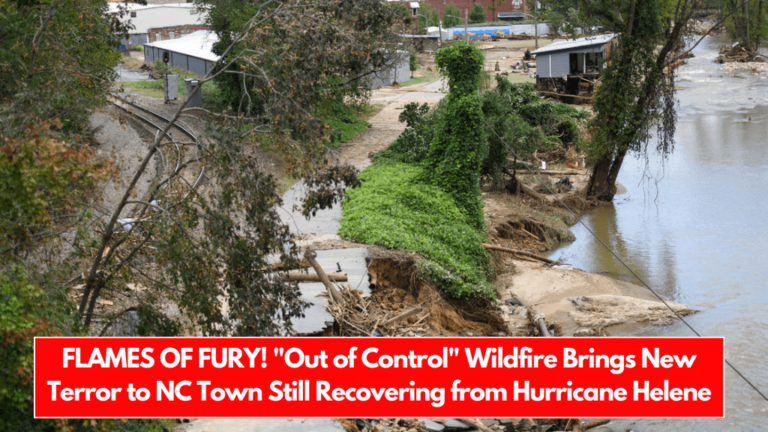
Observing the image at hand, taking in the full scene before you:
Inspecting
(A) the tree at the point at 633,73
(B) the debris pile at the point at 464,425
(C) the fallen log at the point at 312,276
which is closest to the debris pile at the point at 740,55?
(A) the tree at the point at 633,73

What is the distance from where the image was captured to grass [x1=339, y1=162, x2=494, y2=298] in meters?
16.7

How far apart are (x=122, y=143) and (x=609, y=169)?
19448mm

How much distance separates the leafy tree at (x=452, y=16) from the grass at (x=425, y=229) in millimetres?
73401

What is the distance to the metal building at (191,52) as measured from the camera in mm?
41931

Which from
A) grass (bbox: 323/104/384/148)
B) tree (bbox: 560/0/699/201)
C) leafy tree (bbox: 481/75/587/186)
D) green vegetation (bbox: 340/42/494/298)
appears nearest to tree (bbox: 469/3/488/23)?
grass (bbox: 323/104/384/148)

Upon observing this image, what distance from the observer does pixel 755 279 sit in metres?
20.5

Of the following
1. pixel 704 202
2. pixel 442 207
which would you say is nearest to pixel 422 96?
pixel 704 202

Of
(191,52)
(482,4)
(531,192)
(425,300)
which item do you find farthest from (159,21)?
(425,300)

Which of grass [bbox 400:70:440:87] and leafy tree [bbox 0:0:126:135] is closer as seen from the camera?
leafy tree [bbox 0:0:126:135]

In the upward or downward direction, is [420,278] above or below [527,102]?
below

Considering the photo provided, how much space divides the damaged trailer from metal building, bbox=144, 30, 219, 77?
2211cm

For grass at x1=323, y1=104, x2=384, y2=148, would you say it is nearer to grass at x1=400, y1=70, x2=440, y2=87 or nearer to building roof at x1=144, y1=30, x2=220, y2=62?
building roof at x1=144, y1=30, x2=220, y2=62

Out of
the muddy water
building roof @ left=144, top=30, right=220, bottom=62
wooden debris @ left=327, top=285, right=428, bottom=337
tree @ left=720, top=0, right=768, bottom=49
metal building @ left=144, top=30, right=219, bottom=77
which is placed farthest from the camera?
tree @ left=720, top=0, right=768, bottom=49

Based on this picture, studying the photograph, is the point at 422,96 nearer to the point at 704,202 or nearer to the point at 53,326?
the point at 704,202
